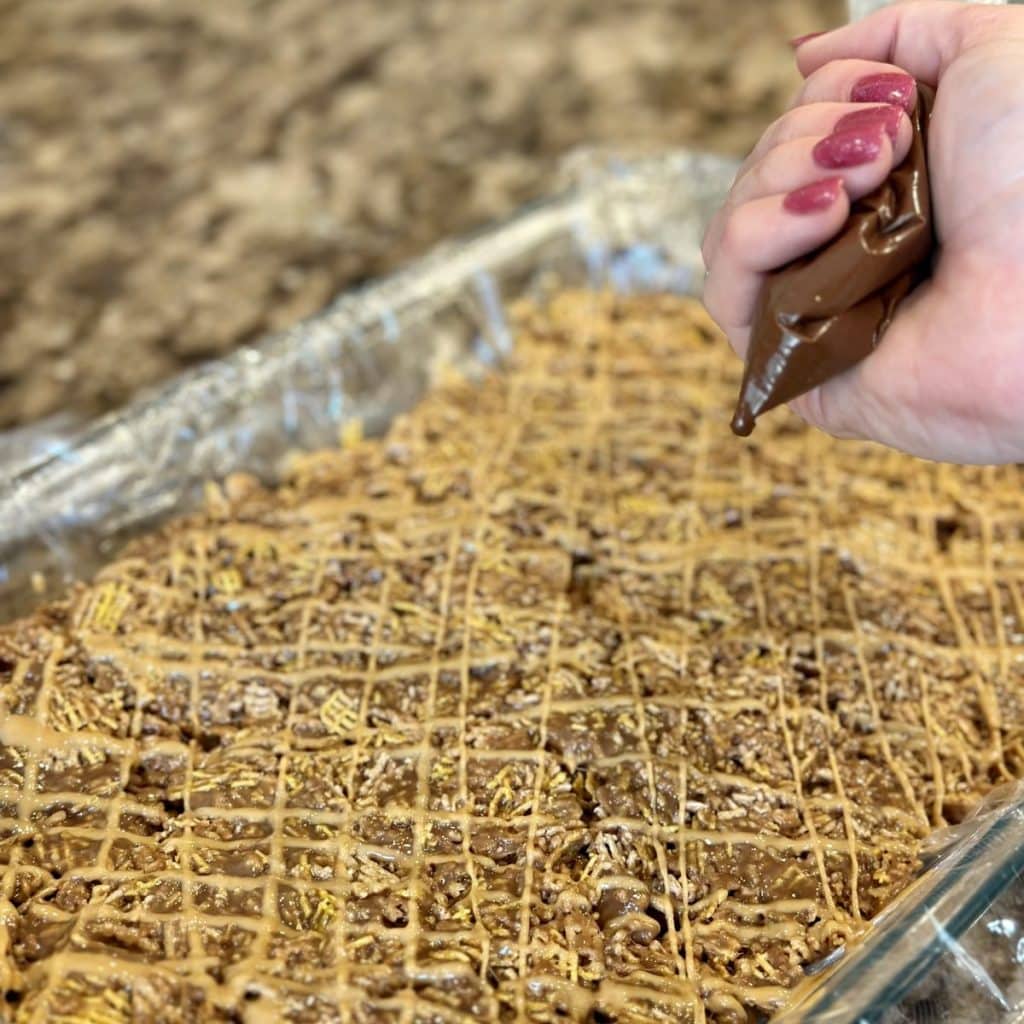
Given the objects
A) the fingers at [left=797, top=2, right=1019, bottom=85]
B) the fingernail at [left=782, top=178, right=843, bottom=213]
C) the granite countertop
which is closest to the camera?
the fingernail at [left=782, top=178, right=843, bottom=213]

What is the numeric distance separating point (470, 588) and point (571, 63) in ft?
5.95

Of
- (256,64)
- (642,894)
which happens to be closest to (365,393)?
(642,894)

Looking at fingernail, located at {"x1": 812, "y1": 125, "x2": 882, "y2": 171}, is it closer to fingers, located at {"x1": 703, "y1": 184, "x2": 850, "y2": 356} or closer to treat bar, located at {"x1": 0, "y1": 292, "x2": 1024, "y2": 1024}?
fingers, located at {"x1": 703, "y1": 184, "x2": 850, "y2": 356}

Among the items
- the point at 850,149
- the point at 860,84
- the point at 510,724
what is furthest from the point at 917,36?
the point at 510,724

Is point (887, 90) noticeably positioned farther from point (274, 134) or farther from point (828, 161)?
point (274, 134)

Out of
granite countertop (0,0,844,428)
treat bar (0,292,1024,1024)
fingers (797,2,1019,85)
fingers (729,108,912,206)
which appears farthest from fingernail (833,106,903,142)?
granite countertop (0,0,844,428)

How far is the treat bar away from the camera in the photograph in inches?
42.0

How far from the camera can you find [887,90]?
1.07m

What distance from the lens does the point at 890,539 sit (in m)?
1.52

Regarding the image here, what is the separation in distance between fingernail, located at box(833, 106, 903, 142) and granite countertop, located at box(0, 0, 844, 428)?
126 cm

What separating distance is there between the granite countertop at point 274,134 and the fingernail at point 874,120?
1.26 meters

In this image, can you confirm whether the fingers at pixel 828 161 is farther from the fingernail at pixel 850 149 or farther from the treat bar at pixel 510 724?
the treat bar at pixel 510 724

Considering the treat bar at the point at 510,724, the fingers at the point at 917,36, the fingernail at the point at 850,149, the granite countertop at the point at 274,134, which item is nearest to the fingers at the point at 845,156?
the fingernail at the point at 850,149

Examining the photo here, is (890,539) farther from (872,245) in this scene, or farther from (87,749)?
(87,749)
